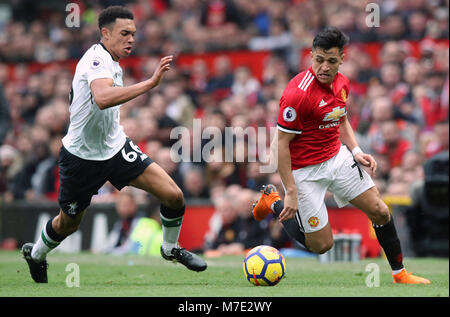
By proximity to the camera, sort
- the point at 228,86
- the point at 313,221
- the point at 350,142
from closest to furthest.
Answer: the point at 313,221 < the point at 350,142 < the point at 228,86

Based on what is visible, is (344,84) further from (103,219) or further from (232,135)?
(103,219)

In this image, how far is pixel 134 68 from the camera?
18969 millimetres

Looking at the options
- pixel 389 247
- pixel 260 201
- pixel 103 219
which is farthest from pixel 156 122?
pixel 389 247

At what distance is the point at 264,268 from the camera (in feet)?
25.3

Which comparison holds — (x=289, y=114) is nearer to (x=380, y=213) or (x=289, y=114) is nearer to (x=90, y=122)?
(x=380, y=213)

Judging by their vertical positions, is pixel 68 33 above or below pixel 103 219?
above

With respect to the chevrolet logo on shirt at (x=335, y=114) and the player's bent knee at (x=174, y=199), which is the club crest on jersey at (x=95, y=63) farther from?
A: the chevrolet logo on shirt at (x=335, y=114)

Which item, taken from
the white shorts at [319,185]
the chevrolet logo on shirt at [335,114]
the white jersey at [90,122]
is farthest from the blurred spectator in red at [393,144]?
the white jersey at [90,122]

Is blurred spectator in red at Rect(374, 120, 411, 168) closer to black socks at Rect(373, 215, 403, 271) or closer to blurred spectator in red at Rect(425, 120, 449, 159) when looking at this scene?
blurred spectator in red at Rect(425, 120, 449, 159)

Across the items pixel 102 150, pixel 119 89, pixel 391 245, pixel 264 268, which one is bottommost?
pixel 264 268

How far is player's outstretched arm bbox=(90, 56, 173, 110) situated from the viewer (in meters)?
7.12

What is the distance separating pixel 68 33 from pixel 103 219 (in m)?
8.71

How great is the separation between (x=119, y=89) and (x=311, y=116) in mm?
1932

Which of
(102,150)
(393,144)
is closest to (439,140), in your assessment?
(393,144)
